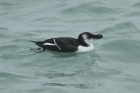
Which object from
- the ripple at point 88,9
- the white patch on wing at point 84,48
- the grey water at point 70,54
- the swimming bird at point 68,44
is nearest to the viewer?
the grey water at point 70,54

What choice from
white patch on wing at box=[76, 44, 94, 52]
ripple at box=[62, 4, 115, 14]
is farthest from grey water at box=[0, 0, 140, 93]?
white patch on wing at box=[76, 44, 94, 52]

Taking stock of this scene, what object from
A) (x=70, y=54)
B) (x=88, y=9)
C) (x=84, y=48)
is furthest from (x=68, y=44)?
(x=88, y=9)

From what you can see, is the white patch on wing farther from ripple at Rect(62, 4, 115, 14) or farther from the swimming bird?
ripple at Rect(62, 4, 115, 14)

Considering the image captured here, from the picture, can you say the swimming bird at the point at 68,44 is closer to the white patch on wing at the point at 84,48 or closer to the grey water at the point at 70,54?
the white patch on wing at the point at 84,48

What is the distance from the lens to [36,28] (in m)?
16.5

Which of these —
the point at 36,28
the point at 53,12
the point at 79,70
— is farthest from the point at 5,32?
the point at 79,70

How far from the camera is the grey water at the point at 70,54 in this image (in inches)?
431

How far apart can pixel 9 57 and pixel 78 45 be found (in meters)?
1.78

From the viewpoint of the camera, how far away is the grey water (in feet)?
35.9

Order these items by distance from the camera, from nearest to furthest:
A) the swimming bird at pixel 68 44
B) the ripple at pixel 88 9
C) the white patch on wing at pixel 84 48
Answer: the swimming bird at pixel 68 44 → the white patch on wing at pixel 84 48 → the ripple at pixel 88 9

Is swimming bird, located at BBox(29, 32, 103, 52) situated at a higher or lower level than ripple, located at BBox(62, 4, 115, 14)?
higher

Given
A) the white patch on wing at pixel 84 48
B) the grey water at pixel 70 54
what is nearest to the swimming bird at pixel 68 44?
the white patch on wing at pixel 84 48

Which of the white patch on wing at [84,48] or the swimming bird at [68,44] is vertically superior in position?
the swimming bird at [68,44]

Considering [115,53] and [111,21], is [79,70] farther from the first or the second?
[111,21]
